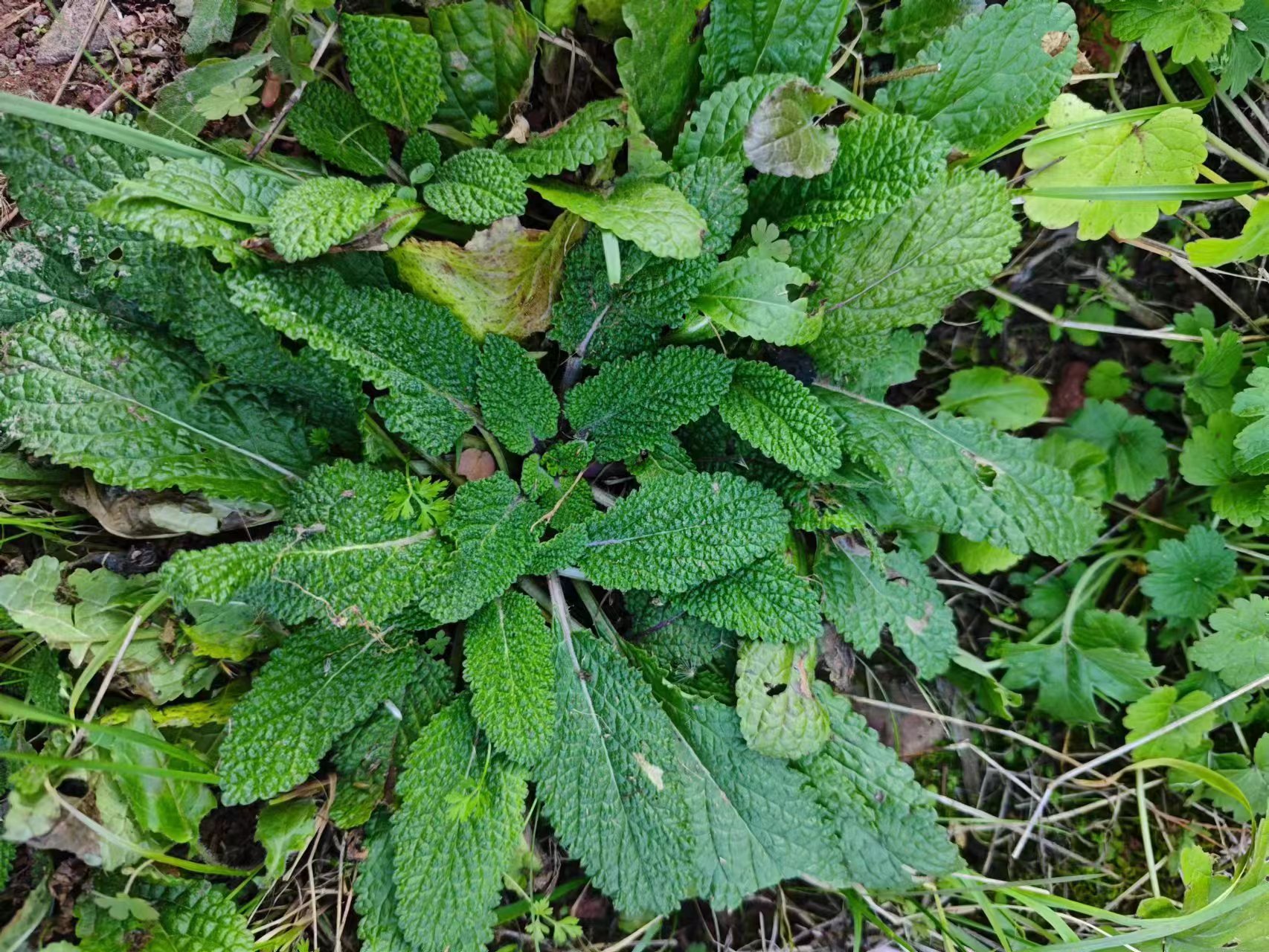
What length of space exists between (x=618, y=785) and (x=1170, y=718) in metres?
1.29

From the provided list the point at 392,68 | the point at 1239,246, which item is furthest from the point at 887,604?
the point at 392,68

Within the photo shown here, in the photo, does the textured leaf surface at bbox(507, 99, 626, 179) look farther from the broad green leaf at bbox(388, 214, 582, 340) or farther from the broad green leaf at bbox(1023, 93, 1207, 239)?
the broad green leaf at bbox(1023, 93, 1207, 239)

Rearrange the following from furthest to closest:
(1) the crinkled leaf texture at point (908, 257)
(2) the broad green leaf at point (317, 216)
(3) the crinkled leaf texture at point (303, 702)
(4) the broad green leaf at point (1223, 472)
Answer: (4) the broad green leaf at point (1223, 472)
(1) the crinkled leaf texture at point (908, 257)
(3) the crinkled leaf texture at point (303, 702)
(2) the broad green leaf at point (317, 216)

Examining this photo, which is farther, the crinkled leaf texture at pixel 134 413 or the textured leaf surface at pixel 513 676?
the textured leaf surface at pixel 513 676

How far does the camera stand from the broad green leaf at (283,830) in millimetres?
1460

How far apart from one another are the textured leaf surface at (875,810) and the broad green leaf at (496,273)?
965 millimetres

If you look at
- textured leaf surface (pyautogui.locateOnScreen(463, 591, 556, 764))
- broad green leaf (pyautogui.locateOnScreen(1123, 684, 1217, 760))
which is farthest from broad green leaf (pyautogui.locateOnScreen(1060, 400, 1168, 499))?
textured leaf surface (pyautogui.locateOnScreen(463, 591, 556, 764))

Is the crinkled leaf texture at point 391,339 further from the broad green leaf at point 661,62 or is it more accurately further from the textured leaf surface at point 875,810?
the textured leaf surface at point 875,810

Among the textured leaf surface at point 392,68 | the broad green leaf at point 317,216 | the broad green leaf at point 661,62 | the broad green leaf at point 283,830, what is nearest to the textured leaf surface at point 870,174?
the broad green leaf at point 661,62

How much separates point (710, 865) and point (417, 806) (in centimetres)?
57

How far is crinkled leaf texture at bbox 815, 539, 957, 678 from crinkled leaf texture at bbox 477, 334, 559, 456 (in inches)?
25.6

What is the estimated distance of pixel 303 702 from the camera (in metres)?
1.45

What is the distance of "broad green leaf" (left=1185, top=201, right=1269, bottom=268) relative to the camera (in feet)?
5.13

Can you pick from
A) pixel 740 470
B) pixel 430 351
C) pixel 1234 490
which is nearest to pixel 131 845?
pixel 430 351
